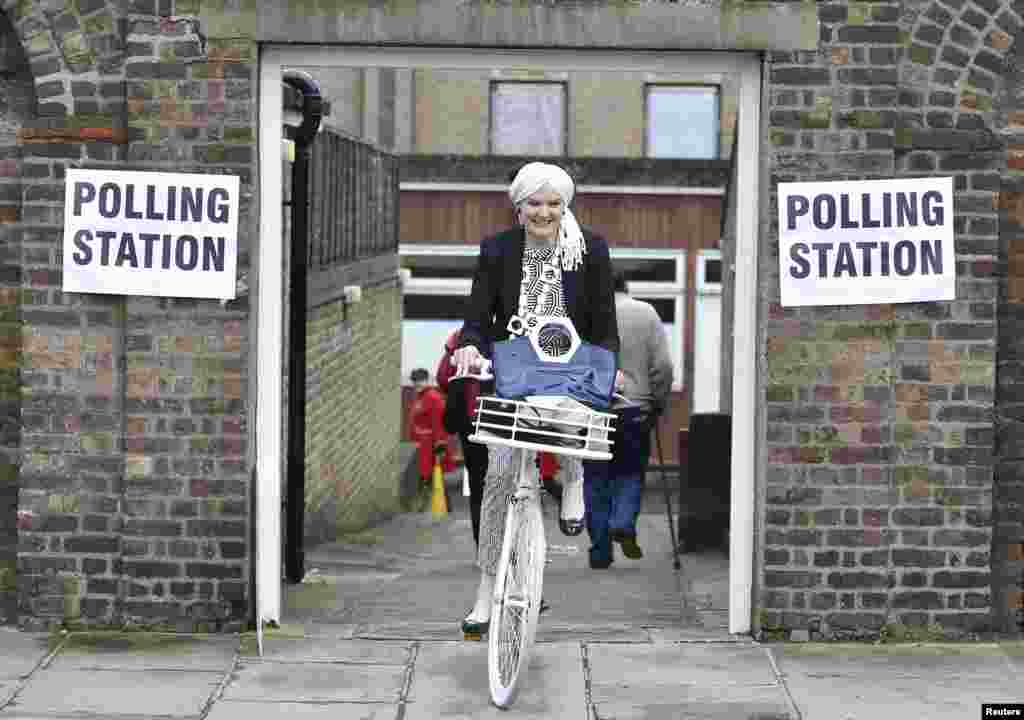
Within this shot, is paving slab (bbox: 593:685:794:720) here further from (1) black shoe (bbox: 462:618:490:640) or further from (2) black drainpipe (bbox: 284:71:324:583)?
(2) black drainpipe (bbox: 284:71:324:583)

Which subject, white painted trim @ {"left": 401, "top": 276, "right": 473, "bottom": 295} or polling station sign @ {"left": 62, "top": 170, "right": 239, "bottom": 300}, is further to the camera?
white painted trim @ {"left": 401, "top": 276, "right": 473, "bottom": 295}

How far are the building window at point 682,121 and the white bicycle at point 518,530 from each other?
22786mm

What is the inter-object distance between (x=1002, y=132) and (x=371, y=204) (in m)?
9.79

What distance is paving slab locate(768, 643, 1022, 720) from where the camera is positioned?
718 cm

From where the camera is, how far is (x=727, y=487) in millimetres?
11922

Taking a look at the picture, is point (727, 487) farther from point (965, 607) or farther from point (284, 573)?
point (965, 607)

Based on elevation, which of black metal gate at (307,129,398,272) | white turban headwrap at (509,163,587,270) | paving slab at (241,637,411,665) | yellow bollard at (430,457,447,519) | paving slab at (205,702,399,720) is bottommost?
yellow bollard at (430,457,447,519)

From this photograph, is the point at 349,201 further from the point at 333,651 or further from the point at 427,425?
the point at 333,651

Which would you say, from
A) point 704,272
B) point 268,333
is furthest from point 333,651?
point 704,272

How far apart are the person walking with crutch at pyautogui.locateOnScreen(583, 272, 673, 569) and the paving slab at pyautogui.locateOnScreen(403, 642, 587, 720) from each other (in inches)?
123

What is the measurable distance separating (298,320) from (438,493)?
8617 millimetres

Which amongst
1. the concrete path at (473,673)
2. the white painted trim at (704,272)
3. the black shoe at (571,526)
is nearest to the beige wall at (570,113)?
the white painted trim at (704,272)

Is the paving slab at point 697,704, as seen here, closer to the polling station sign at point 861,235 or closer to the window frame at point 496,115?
the polling station sign at point 861,235

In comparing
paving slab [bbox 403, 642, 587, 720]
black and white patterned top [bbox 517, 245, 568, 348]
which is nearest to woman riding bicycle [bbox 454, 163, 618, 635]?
black and white patterned top [bbox 517, 245, 568, 348]
